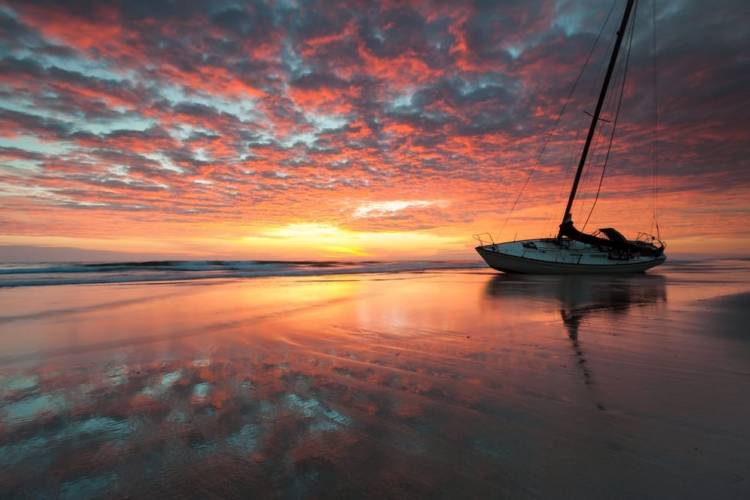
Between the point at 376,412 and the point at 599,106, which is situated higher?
the point at 599,106

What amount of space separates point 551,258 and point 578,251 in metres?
2.47

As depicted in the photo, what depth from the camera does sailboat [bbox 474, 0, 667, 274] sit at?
961 inches

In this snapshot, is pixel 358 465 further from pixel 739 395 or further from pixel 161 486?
pixel 739 395

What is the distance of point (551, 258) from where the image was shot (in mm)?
24438

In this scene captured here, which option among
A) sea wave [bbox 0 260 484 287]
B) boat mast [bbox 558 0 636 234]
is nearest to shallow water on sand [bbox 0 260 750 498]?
sea wave [bbox 0 260 484 287]

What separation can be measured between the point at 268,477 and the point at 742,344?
6.83 meters

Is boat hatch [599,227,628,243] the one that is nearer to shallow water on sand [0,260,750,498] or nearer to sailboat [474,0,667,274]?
sailboat [474,0,667,274]

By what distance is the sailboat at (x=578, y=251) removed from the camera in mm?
A: 24422

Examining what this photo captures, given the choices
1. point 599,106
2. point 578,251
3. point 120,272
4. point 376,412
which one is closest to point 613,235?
point 578,251

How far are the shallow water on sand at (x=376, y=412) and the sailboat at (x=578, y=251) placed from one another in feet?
60.6

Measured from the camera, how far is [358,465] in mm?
2215

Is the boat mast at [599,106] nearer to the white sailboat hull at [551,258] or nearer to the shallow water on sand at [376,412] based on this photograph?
the white sailboat hull at [551,258]

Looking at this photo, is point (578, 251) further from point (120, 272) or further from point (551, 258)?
point (120, 272)

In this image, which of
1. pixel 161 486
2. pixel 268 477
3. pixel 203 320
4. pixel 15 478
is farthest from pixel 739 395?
pixel 203 320
